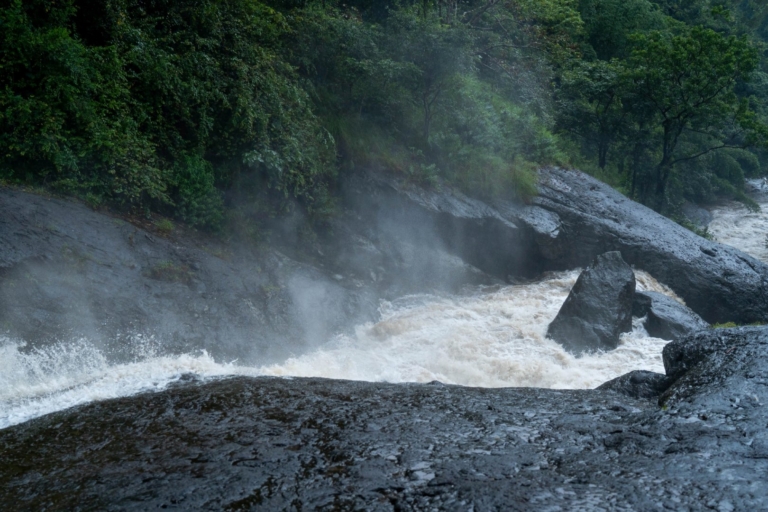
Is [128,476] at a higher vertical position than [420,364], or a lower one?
higher

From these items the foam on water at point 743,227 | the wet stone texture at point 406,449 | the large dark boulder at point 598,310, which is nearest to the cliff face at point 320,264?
the wet stone texture at point 406,449

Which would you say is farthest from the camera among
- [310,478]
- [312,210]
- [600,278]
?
[312,210]

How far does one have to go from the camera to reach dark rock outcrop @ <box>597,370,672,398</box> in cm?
782

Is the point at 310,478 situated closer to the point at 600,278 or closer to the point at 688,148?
the point at 600,278

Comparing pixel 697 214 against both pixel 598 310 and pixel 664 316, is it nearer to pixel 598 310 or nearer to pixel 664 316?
pixel 664 316

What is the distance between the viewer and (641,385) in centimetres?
798

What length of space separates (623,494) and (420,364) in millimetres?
6404

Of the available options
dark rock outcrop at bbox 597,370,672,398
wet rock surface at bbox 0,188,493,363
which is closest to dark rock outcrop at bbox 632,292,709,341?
dark rock outcrop at bbox 597,370,672,398

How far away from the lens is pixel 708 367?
7.18 m

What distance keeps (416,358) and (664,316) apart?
18.8ft

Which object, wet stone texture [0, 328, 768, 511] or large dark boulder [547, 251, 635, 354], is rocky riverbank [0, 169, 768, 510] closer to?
wet stone texture [0, 328, 768, 511]

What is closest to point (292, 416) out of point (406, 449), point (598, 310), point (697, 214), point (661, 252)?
point (406, 449)

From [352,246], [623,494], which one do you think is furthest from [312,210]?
[623,494]

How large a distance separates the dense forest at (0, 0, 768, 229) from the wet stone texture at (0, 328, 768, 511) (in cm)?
512
